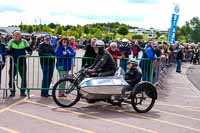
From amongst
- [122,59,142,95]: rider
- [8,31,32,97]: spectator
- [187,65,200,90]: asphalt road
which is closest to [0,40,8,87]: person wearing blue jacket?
[8,31,32,97]: spectator

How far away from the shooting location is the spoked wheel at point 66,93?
11.1 m

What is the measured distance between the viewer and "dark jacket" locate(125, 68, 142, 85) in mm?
10992

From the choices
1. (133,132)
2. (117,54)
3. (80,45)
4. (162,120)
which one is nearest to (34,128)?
(133,132)

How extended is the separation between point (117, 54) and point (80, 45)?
47.2m

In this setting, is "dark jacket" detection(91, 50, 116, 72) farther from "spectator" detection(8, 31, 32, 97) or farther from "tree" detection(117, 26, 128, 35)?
"tree" detection(117, 26, 128, 35)

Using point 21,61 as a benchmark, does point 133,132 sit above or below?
below

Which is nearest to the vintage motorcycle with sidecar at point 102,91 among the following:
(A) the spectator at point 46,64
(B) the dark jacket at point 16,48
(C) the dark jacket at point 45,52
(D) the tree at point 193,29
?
(A) the spectator at point 46,64

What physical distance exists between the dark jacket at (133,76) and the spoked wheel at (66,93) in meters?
1.20

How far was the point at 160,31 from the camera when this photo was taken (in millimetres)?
125312

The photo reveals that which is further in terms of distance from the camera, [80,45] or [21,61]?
[80,45]

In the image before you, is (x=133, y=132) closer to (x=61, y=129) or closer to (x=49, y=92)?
(x=61, y=129)

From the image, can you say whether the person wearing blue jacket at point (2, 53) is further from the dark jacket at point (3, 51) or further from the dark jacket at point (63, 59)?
the dark jacket at point (63, 59)

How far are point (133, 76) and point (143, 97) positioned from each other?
0.54m

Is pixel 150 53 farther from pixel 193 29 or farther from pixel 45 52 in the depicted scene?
pixel 193 29
